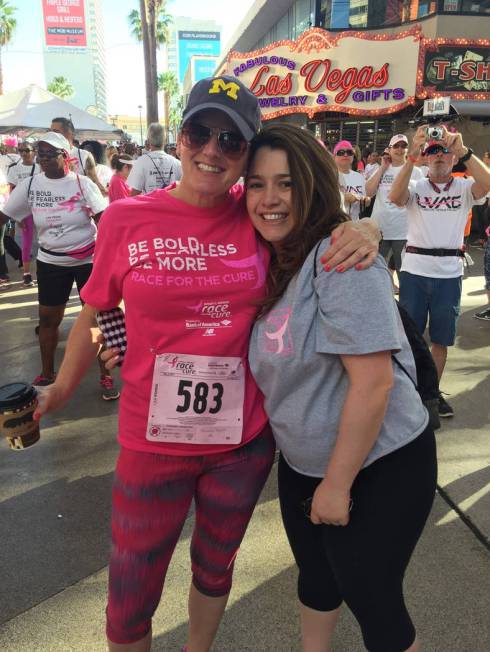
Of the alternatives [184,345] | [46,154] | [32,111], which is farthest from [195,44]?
[184,345]

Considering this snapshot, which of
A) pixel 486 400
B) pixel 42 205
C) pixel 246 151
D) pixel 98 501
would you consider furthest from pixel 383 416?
pixel 42 205

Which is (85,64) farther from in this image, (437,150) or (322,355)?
(322,355)

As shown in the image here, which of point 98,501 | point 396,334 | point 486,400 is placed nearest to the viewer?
point 396,334

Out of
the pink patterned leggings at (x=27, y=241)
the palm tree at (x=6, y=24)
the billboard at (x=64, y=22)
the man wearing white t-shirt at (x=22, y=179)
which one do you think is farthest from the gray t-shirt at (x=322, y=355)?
the billboard at (x=64, y=22)

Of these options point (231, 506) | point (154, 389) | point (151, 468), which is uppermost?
point (154, 389)

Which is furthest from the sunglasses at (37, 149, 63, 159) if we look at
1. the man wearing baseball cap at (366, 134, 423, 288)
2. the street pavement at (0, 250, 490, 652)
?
the man wearing baseball cap at (366, 134, 423, 288)

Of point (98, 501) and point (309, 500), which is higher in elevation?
point (309, 500)

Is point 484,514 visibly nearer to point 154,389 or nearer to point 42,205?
point 154,389

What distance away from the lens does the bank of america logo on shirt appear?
127 centimetres

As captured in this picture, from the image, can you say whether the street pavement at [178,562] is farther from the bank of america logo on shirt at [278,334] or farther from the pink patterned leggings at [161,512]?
the bank of america logo on shirt at [278,334]

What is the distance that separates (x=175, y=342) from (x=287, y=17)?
27.9 m

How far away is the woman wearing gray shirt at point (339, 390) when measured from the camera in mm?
1204

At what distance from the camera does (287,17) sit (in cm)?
2447

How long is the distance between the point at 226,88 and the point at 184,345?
741 millimetres
